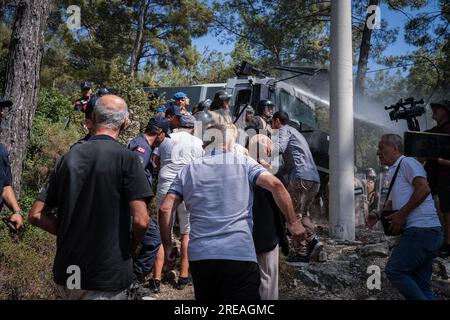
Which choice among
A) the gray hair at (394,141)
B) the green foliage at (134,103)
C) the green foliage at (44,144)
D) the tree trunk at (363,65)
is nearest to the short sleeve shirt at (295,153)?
the gray hair at (394,141)

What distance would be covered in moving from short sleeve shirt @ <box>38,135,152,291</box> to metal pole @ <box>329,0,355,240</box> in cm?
453

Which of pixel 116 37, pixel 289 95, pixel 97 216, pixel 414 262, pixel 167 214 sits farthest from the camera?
pixel 116 37

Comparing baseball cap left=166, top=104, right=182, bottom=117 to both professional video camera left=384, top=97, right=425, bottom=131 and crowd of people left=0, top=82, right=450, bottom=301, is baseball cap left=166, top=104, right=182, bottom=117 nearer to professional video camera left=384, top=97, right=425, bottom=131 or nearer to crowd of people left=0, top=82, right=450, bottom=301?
crowd of people left=0, top=82, right=450, bottom=301

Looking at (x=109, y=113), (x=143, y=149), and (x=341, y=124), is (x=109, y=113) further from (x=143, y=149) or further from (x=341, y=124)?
(x=341, y=124)

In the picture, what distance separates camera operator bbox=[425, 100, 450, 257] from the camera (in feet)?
16.5

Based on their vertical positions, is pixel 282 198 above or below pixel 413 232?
above

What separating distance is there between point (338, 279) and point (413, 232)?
5.33 ft

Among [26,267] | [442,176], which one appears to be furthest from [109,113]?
[442,176]

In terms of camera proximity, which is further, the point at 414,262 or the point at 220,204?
the point at 414,262

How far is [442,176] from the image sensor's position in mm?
5082

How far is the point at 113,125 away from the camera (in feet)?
8.78
